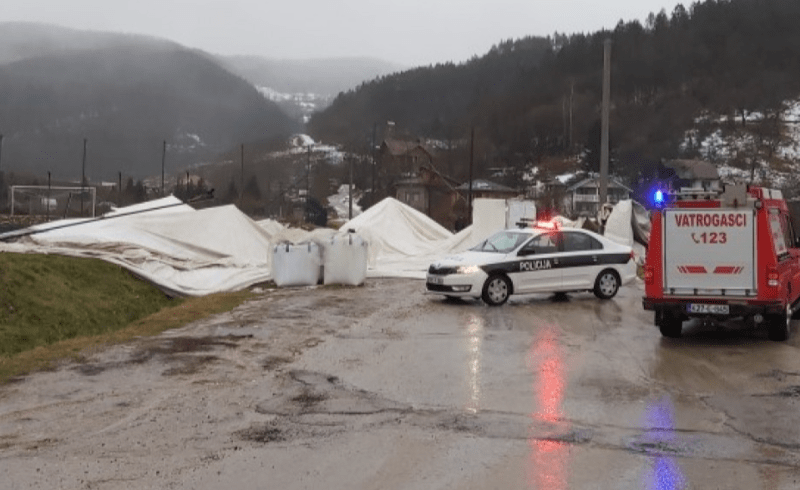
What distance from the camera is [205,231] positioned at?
84.1ft

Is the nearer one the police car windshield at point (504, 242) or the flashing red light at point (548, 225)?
the police car windshield at point (504, 242)

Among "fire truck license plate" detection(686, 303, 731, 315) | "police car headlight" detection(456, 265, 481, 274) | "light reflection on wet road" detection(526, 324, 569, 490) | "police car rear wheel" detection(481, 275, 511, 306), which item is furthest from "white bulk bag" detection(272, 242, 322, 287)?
"fire truck license plate" detection(686, 303, 731, 315)

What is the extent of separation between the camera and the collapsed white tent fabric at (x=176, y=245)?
20984mm

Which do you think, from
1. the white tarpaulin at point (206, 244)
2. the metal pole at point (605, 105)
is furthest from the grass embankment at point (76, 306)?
the metal pole at point (605, 105)

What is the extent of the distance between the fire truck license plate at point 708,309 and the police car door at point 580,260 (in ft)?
17.8

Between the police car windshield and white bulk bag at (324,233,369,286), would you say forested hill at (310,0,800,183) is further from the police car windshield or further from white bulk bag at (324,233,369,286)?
the police car windshield

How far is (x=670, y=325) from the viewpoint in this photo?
489 inches

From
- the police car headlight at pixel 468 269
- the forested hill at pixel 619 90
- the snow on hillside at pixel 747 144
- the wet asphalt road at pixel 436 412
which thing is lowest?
the wet asphalt road at pixel 436 412

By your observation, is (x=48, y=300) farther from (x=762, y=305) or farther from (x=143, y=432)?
(x=762, y=305)

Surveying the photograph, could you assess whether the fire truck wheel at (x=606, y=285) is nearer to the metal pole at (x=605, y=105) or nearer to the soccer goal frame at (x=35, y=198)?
the metal pole at (x=605, y=105)

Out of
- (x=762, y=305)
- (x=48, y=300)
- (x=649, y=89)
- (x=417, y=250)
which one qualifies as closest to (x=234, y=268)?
(x=48, y=300)

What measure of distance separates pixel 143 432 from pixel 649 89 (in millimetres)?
127607

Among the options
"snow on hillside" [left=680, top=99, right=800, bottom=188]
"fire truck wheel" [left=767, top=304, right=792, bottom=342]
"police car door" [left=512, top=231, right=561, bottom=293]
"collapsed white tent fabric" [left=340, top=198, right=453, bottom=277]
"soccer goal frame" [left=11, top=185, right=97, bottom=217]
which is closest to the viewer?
"fire truck wheel" [left=767, top=304, right=792, bottom=342]

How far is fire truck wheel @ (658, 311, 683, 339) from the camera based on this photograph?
1232cm
